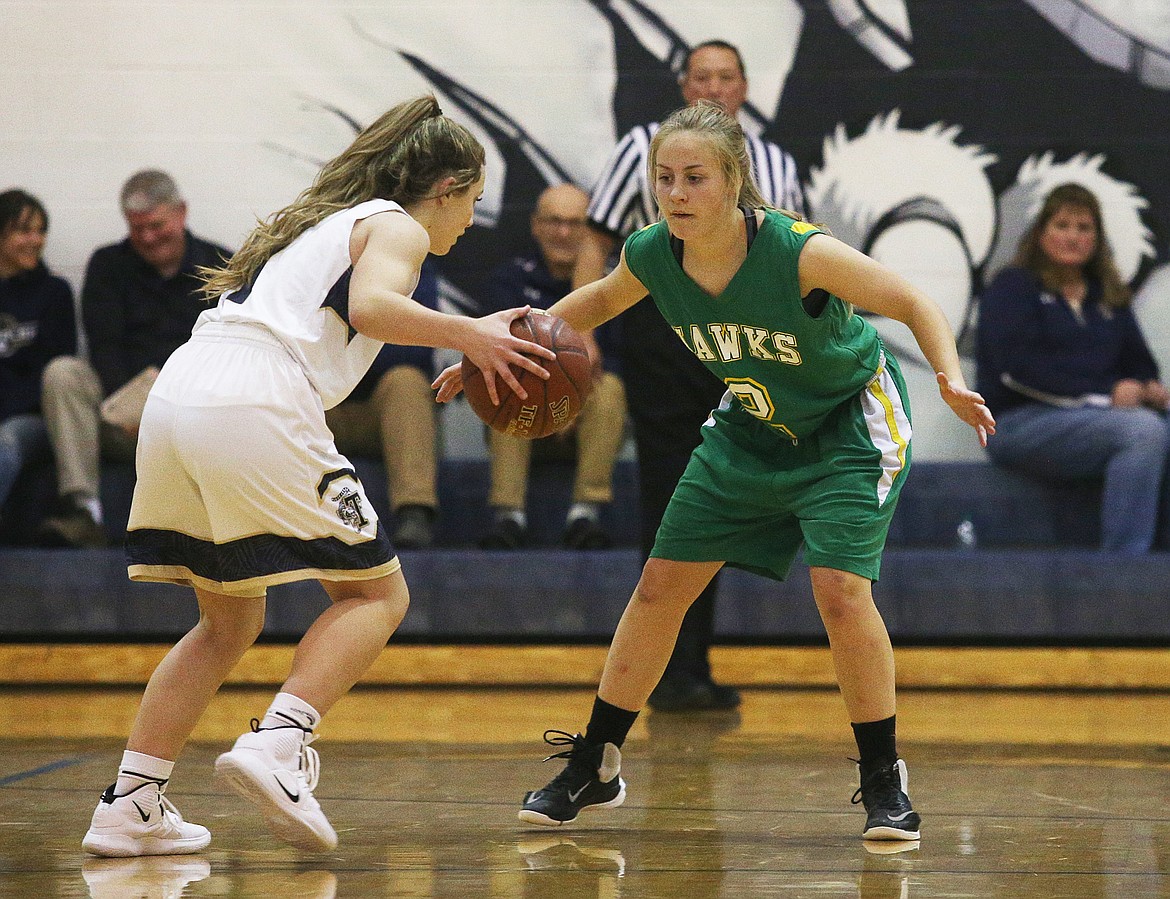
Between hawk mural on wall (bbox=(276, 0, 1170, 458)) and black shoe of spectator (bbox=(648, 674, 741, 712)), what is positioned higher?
hawk mural on wall (bbox=(276, 0, 1170, 458))

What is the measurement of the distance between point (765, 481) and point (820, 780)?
81 centimetres

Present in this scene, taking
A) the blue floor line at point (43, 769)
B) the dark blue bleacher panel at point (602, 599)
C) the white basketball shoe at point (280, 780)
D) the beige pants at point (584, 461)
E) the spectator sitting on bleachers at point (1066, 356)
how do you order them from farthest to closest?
the spectator sitting on bleachers at point (1066, 356), the beige pants at point (584, 461), the dark blue bleacher panel at point (602, 599), the blue floor line at point (43, 769), the white basketball shoe at point (280, 780)

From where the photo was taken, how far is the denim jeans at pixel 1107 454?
4934 millimetres

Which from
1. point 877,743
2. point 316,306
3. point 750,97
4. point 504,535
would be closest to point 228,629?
point 316,306

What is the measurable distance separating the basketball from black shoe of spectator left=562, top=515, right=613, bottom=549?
7.76 ft

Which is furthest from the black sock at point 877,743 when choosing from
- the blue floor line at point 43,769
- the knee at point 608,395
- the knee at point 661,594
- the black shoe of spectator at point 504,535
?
the knee at point 608,395

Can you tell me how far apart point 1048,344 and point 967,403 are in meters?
3.15

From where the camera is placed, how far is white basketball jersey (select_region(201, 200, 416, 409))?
242cm

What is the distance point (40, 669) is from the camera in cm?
478

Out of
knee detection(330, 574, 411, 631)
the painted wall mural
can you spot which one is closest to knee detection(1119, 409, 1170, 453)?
the painted wall mural

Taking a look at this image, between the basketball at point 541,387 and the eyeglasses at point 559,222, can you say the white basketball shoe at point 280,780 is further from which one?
the eyeglasses at point 559,222

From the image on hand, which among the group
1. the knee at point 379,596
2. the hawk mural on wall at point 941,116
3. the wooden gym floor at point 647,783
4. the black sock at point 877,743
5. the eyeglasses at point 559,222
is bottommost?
the wooden gym floor at point 647,783

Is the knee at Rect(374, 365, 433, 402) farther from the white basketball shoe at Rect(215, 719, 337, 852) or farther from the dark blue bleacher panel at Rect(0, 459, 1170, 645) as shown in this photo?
the white basketball shoe at Rect(215, 719, 337, 852)

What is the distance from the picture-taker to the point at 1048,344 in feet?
17.4
